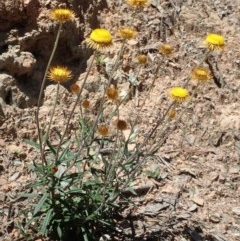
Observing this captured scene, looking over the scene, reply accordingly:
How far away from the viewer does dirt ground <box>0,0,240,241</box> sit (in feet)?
16.5

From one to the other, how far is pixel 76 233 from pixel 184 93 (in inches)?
60.0

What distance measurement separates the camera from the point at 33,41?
566 centimetres

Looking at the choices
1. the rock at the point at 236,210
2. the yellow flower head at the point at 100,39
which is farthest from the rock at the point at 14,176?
the rock at the point at 236,210

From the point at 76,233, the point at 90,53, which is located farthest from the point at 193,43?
the point at 76,233

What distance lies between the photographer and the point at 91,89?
582cm

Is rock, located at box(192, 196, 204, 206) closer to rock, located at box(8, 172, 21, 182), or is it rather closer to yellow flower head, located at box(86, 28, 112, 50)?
rock, located at box(8, 172, 21, 182)

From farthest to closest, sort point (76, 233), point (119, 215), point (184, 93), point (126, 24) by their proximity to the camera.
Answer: point (126, 24), point (119, 215), point (76, 233), point (184, 93)

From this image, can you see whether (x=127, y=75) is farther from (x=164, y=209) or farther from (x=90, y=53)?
(x=164, y=209)

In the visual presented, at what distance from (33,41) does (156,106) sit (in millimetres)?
1639

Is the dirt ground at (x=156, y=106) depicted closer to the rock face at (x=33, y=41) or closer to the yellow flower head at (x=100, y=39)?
the rock face at (x=33, y=41)

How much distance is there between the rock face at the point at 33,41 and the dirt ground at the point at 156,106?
0.04ft

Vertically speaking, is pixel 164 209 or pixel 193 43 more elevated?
pixel 193 43

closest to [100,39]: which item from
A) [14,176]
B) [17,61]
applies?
[14,176]

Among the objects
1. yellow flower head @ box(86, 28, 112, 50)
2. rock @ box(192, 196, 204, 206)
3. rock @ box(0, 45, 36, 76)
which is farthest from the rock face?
yellow flower head @ box(86, 28, 112, 50)
